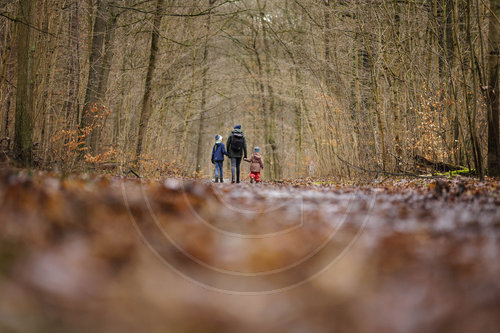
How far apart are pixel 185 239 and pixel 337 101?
1017cm

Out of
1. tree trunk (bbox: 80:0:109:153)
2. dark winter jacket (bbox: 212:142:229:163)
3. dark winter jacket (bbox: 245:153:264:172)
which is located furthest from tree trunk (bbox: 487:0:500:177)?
tree trunk (bbox: 80:0:109:153)

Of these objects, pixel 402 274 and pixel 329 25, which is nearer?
pixel 402 274

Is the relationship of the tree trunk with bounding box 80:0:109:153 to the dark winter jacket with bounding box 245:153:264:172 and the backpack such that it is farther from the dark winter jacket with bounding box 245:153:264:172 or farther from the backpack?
the dark winter jacket with bounding box 245:153:264:172

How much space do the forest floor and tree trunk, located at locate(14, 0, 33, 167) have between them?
517 centimetres

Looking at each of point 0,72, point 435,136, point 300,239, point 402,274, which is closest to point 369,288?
point 402,274

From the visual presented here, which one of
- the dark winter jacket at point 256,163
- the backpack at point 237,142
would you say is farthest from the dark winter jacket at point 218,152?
the dark winter jacket at point 256,163

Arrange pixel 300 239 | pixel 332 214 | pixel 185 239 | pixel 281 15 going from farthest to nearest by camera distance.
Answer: pixel 281 15 < pixel 332 214 < pixel 300 239 < pixel 185 239

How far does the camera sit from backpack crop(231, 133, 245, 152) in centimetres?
1096

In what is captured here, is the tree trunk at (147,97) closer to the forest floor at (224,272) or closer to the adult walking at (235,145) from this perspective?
the adult walking at (235,145)

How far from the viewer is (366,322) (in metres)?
0.87

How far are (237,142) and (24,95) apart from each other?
6.07m

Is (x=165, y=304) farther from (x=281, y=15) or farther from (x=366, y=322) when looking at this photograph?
(x=281, y=15)

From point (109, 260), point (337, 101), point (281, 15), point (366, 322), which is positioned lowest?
point (366, 322)

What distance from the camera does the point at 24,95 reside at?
20.9 ft
